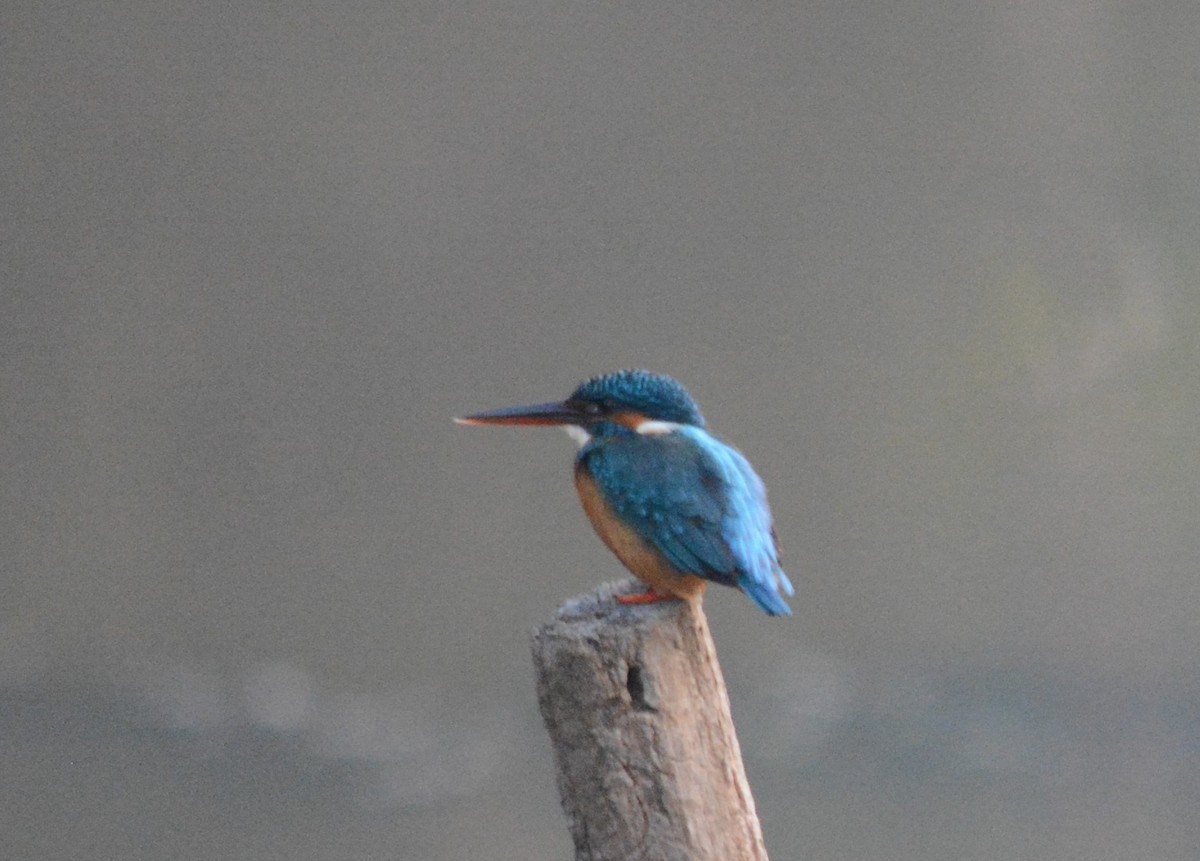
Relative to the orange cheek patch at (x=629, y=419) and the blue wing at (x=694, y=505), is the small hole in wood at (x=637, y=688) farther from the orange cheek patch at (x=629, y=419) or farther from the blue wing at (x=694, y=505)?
the orange cheek patch at (x=629, y=419)

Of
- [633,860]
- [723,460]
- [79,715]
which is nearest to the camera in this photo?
[633,860]

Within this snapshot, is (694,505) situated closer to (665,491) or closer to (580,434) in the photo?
(665,491)

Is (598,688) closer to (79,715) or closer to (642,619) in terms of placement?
(642,619)

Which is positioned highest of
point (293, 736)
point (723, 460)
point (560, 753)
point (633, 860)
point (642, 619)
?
point (293, 736)

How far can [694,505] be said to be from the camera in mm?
1510

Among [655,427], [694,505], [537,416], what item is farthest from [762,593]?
[537,416]

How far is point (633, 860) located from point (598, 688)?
6.6 inches

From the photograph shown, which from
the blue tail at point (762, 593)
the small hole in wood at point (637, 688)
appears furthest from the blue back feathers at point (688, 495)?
the small hole in wood at point (637, 688)

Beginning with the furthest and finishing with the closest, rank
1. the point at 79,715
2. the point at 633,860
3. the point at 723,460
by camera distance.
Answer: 1. the point at 79,715
2. the point at 723,460
3. the point at 633,860

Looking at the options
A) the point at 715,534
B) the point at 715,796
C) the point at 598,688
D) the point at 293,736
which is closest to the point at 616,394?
the point at 715,534

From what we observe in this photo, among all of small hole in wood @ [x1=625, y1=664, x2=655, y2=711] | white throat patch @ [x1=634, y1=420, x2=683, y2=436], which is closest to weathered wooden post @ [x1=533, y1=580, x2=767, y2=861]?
small hole in wood @ [x1=625, y1=664, x2=655, y2=711]

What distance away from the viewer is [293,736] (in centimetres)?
253

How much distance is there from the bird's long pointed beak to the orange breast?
0.22ft

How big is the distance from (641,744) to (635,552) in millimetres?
203
